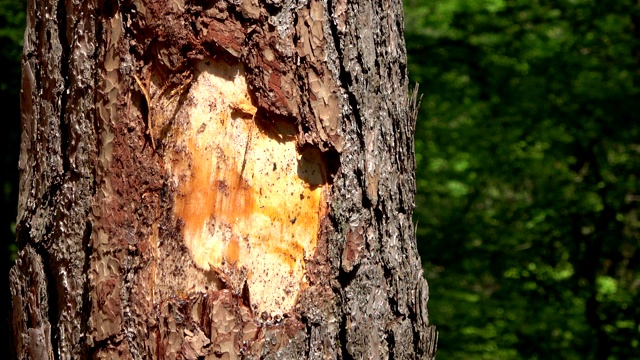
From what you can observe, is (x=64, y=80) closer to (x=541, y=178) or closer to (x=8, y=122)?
(x=541, y=178)

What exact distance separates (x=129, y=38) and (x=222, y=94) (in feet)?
0.75

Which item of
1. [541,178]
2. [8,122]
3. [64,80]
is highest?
[541,178]

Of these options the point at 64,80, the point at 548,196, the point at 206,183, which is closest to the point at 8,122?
the point at 548,196

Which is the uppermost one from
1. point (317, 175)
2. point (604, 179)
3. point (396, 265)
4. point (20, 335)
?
point (604, 179)

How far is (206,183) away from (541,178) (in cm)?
432

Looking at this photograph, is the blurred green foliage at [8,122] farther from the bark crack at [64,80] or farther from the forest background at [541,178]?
the bark crack at [64,80]

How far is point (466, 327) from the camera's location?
17.2 feet

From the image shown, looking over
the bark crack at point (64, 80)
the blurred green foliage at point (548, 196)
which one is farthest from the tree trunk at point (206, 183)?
the blurred green foliage at point (548, 196)

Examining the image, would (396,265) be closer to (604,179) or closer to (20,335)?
(20,335)

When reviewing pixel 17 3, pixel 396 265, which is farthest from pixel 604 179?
pixel 17 3

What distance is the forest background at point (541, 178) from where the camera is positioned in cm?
478

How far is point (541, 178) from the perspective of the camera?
210 inches

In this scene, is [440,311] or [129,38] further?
[440,311]

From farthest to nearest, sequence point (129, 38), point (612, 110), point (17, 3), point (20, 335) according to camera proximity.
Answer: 1. point (17, 3)
2. point (612, 110)
3. point (20, 335)
4. point (129, 38)
